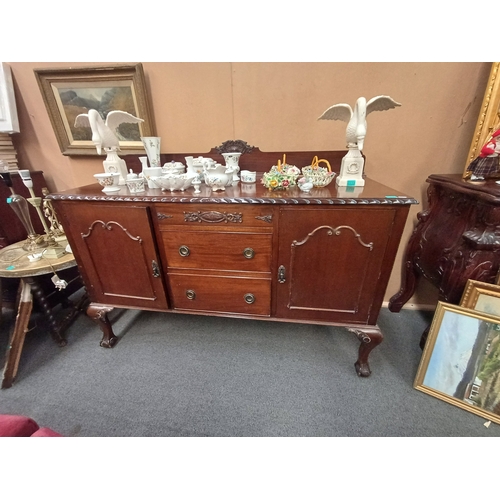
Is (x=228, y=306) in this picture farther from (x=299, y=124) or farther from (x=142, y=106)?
(x=142, y=106)

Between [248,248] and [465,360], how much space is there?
1143 millimetres

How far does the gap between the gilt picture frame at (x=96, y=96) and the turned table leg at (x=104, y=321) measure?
1.02 metres

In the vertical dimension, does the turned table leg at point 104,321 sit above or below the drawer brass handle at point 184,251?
below

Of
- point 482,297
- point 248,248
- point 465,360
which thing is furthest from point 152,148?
point 465,360

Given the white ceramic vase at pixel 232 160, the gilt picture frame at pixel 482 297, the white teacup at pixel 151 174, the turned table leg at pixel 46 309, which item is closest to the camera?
the gilt picture frame at pixel 482 297

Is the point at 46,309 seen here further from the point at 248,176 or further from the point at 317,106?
the point at 317,106

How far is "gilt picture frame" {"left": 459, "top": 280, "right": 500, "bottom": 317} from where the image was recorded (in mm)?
951

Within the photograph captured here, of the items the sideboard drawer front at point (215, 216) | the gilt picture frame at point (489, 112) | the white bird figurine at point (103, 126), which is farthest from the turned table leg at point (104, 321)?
the gilt picture frame at point (489, 112)

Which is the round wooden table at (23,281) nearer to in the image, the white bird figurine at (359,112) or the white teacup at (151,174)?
the white teacup at (151,174)

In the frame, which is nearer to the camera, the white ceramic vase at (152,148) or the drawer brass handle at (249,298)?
the drawer brass handle at (249,298)

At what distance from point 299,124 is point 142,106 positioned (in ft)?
3.13

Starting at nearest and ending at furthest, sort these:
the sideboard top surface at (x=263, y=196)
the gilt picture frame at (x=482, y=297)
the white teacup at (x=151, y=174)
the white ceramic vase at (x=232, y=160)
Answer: the sideboard top surface at (x=263, y=196) < the gilt picture frame at (x=482, y=297) < the white teacup at (x=151, y=174) < the white ceramic vase at (x=232, y=160)

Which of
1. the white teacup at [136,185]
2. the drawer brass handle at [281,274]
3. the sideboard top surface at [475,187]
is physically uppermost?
the white teacup at [136,185]

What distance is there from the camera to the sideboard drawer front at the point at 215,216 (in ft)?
3.06
